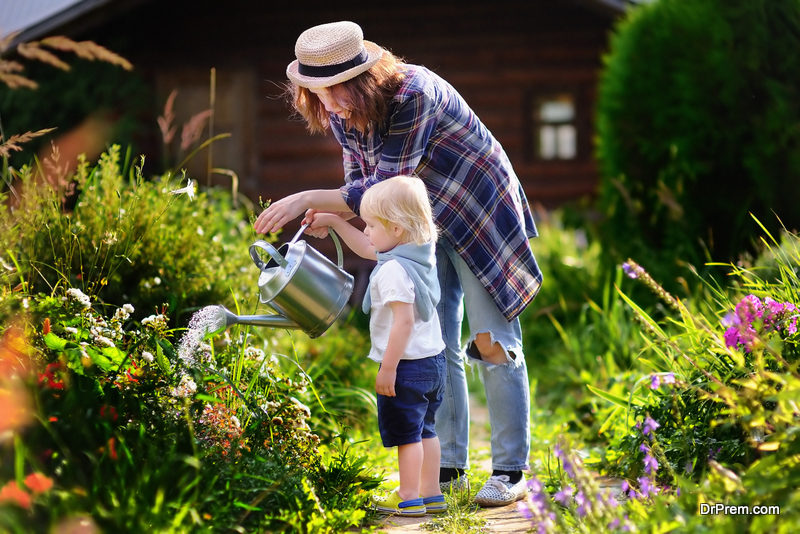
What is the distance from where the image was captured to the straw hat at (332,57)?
2787 millimetres

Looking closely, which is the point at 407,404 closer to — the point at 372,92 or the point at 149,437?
the point at 149,437

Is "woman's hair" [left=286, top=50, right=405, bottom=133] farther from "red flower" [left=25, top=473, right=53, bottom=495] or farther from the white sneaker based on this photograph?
"red flower" [left=25, top=473, right=53, bottom=495]

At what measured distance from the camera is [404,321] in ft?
8.84

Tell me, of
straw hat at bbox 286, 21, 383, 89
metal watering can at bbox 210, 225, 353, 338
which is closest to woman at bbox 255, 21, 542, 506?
straw hat at bbox 286, 21, 383, 89

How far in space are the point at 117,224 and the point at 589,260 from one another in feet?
15.3

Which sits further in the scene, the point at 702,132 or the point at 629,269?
the point at 702,132

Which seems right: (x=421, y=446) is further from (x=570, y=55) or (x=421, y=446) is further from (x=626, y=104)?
(x=570, y=55)

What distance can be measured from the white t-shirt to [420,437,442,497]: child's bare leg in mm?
309

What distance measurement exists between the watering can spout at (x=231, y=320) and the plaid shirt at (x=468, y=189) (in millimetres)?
436

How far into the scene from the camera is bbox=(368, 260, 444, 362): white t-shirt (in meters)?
2.68

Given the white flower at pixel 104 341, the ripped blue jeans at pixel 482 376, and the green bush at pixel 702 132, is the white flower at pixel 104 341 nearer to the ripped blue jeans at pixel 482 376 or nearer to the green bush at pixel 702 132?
the ripped blue jeans at pixel 482 376

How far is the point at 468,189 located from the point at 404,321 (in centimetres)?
60

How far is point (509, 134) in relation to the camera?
10.6 meters

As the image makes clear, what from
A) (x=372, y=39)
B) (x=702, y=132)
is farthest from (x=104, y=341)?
(x=372, y=39)
